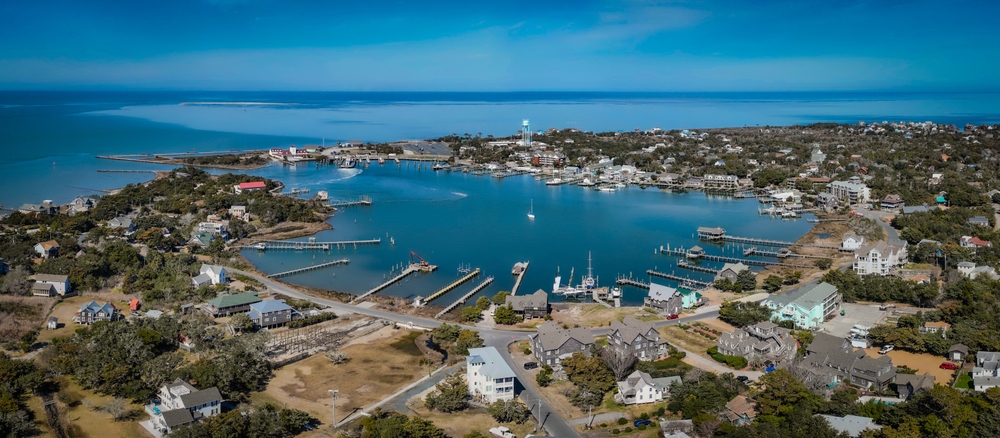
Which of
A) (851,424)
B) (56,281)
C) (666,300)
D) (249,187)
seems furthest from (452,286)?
(249,187)

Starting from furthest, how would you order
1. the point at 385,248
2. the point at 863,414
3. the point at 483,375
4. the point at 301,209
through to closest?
the point at 301,209 → the point at 385,248 → the point at 483,375 → the point at 863,414

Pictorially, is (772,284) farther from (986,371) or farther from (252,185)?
(252,185)

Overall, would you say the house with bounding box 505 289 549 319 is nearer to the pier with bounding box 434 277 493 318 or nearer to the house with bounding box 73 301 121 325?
the pier with bounding box 434 277 493 318

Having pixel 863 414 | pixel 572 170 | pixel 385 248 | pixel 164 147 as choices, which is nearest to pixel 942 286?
pixel 863 414

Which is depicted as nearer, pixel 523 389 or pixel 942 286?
pixel 523 389

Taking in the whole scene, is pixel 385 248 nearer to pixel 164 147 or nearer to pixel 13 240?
pixel 13 240

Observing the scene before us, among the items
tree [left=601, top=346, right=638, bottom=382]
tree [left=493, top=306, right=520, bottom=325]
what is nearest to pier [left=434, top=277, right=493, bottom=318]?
tree [left=493, top=306, right=520, bottom=325]

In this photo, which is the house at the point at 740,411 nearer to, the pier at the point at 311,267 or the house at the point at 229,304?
the house at the point at 229,304

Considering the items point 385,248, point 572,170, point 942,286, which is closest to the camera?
point 942,286
